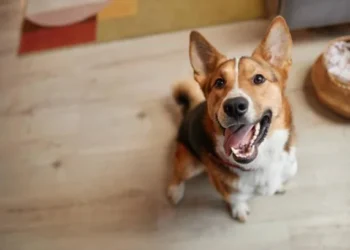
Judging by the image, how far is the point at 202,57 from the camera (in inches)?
68.4

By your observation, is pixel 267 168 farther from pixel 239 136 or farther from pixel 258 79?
pixel 258 79

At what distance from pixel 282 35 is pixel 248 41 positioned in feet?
3.01

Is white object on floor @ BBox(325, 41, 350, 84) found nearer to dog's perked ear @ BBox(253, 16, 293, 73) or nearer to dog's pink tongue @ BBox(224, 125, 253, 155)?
dog's perked ear @ BBox(253, 16, 293, 73)

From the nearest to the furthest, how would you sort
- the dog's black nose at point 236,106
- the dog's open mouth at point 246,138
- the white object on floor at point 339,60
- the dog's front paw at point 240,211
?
1. the dog's black nose at point 236,106
2. the dog's open mouth at point 246,138
3. the dog's front paw at point 240,211
4. the white object on floor at point 339,60

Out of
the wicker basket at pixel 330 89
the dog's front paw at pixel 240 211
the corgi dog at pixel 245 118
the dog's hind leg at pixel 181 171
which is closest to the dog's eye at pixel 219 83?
the corgi dog at pixel 245 118

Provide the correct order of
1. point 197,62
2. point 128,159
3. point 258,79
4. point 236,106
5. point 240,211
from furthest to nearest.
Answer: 1. point 128,159
2. point 240,211
3. point 197,62
4. point 258,79
5. point 236,106

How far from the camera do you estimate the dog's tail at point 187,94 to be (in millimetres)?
2178

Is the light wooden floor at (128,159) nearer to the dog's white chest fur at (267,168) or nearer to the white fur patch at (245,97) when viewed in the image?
the dog's white chest fur at (267,168)

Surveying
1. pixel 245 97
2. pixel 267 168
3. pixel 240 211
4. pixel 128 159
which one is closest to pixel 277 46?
pixel 245 97

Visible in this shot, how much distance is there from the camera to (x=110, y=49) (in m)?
2.69

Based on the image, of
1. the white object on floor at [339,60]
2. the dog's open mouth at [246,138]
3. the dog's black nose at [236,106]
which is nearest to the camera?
the dog's black nose at [236,106]

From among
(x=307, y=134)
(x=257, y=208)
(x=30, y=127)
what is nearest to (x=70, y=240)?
(x=30, y=127)

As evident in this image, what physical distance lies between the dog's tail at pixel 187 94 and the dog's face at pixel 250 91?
49cm

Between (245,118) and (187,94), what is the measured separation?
71 centimetres
